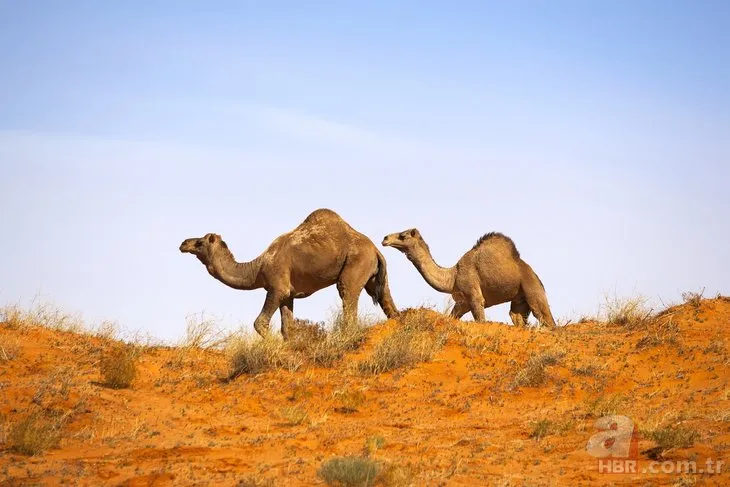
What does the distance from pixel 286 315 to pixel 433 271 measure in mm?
3653

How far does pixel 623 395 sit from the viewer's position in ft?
48.1

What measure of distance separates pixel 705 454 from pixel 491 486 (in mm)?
2536

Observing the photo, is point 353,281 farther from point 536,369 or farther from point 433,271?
point 536,369

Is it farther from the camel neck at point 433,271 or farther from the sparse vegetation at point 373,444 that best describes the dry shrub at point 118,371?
the camel neck at point 433,271

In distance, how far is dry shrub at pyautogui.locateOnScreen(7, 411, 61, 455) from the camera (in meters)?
12.0

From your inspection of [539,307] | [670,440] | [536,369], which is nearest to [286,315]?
[536,369]

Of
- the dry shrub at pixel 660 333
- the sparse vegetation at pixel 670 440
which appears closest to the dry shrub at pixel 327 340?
the dry shrub at pixel 660 333

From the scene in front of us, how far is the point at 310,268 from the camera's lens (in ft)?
61.7

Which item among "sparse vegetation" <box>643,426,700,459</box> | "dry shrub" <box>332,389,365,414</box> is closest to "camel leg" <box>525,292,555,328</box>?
"dry shrub" <box>332,389,365,414</box>

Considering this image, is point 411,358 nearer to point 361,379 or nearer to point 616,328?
point 361,379

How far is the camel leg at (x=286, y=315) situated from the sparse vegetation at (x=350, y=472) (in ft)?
26.9

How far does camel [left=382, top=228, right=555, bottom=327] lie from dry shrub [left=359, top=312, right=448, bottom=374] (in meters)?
3.02

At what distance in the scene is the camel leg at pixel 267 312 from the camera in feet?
59.7

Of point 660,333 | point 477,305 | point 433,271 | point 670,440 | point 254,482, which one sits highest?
point 433,271
